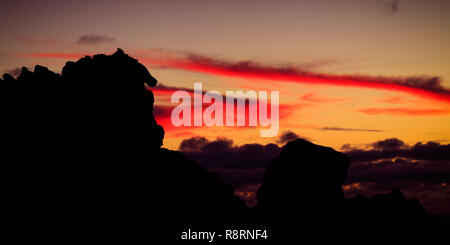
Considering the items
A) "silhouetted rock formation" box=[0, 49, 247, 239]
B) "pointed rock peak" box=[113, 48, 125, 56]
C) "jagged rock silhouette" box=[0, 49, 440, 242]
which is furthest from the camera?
"pointed rock peak" box=[113, 48, 125, 56]

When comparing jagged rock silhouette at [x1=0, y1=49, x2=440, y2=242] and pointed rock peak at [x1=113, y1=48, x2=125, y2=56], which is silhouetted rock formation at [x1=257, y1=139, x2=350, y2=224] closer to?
jagged rock silhouette at [x1=0, y1=49, x2=440, y2=242]

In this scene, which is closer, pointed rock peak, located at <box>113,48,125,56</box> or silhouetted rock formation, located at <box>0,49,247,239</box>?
silhouetted rock formation, located at <box>0,49,247,239</box>

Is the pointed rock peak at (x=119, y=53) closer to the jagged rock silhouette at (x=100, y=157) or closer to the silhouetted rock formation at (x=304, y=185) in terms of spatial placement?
the jagged rock silhouette at (x=100, y=157)

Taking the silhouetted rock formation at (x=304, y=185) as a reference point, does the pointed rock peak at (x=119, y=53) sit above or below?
above

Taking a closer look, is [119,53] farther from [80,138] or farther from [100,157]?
[100,157]

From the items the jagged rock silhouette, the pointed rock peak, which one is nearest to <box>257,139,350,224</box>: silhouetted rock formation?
the jagged rock silhouette

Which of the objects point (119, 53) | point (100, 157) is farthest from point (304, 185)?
point (119, 53)

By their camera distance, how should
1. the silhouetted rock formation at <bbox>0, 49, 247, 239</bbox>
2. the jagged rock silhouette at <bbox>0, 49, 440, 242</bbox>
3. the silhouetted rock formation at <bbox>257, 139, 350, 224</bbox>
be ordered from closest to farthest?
the silhouetted rock formation at <bbox>0, 49, 247, 239</bbox>, the jagged rock silhouette at <bbox>0, 49, 440, 242</bbox>, the silhouetted rock formation at <bbox>257, 139, 350, 224</bbox>

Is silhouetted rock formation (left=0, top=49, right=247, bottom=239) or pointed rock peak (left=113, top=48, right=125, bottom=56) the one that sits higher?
pointed rock peak (left=113, top=48, right=125, bottom=56)

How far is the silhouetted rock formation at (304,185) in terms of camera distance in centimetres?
11325

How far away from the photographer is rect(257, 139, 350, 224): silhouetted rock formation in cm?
11325

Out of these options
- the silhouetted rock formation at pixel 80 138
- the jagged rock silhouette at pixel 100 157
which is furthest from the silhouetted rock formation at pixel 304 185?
the silhouetted rock formation at pixel 80 138
